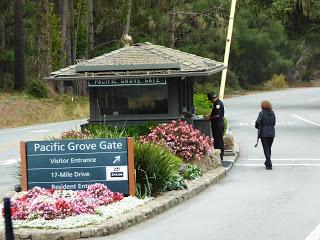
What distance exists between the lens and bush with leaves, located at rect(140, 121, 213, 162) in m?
16.4

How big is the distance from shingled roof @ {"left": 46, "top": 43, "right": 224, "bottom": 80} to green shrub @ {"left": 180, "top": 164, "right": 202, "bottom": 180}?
2890mm

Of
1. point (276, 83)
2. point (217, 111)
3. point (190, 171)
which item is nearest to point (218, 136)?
Result: point (217, 111)

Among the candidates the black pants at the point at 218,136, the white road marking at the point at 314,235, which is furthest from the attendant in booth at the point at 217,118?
the white road marking at the point at 314,235

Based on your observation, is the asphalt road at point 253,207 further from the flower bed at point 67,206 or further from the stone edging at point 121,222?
the flower bed at point 67,206

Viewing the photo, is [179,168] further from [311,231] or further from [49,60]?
[49,60]

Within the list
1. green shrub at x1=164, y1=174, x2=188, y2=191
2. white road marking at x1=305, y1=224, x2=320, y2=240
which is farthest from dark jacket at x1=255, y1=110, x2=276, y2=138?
white road marking at x1=305, y1=224, x2=320, y2=240

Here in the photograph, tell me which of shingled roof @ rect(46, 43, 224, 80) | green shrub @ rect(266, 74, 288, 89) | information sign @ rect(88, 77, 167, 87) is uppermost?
shingled roof @ rect(46, 43, 224, 80)

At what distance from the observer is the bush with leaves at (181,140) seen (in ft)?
53.7

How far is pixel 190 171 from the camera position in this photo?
15.4 metres

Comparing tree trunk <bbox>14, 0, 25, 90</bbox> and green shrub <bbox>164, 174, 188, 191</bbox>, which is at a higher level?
tree trunk <bbox>14, 0, 25, 90</bbox>

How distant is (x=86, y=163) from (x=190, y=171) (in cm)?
356

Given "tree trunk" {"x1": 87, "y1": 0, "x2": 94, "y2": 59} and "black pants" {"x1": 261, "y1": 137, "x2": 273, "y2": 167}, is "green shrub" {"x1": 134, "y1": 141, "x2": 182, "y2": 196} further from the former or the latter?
"tree trunk" {"x1": 87, "y1": 0, "x2": 94, "y2": 59}

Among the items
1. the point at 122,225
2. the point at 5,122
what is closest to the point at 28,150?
the point at 122,225

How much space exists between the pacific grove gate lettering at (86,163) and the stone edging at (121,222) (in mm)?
697
